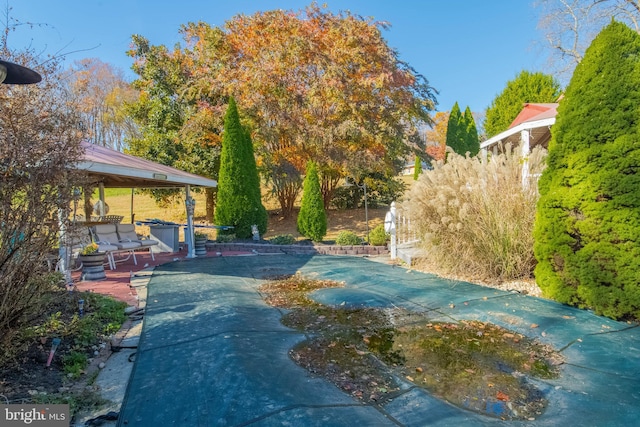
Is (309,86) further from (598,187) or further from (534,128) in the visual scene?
(598,187)

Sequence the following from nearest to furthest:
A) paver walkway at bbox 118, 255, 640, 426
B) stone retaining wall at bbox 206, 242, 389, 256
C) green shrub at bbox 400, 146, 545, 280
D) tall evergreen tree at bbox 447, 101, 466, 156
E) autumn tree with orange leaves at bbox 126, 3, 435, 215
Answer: paver walkway at bbox 118, 255, 640, 426 → green shrub at bbox 400, 146, 545, 280 → stone retaining wall at bbox 206, 242, 389, 256 → autumn tree with orange leaves at bbox 126, 3, 435, 215 → tall evergreen tree at bbox 447, 101, 466, 156

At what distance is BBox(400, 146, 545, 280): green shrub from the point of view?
17.1 ft

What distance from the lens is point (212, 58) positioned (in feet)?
43.2

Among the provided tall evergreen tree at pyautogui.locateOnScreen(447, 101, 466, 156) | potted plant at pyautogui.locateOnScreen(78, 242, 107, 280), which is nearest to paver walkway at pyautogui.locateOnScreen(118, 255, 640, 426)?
potted plant at pyautogui.locateOnScreen(78, 242, 107, 280)

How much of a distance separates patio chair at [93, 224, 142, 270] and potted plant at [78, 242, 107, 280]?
885 mm

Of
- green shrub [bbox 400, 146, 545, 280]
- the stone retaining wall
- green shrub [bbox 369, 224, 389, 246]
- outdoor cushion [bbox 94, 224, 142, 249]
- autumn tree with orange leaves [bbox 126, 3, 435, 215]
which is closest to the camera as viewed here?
green shrub [bbox 400, 146, 545, 280]

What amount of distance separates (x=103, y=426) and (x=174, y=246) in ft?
28.0

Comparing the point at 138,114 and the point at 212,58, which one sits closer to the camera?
the point at 212,58

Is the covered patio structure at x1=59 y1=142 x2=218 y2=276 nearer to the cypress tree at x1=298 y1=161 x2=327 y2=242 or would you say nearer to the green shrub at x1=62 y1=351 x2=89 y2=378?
the green shrub at x1=62 y1=351 x2=89 y2=378

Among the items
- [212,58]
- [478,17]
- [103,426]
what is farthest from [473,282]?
[212,58]

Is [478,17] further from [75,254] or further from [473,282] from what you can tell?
[75,254]

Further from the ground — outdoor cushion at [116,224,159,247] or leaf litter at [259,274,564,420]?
outdoor cushion at [116,224,159,247]

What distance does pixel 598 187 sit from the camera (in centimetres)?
380

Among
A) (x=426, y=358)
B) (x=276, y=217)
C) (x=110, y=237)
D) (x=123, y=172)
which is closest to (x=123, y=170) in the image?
(x=123, y=172)
